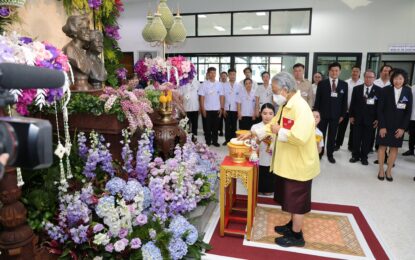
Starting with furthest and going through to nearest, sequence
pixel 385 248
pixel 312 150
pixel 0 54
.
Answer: pixel 385 248 < pixel 312 150 < pixel 0 54

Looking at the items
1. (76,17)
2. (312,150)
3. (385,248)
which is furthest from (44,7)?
(385,248)

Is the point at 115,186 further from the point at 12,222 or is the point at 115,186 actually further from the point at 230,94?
the point at 230,94

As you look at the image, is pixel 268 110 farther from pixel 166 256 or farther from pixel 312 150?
pixel 166 256

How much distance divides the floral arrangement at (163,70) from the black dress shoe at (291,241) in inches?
72.6

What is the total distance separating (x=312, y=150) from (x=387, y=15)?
5.85 m

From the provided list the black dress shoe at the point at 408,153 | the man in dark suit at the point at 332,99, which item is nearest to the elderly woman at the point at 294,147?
the man in dark suit at the point at 332,99

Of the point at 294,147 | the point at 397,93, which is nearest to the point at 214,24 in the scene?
the point at 397,93

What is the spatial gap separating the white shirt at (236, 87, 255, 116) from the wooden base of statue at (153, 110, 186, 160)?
2.72 metres

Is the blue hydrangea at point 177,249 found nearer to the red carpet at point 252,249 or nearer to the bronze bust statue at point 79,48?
the red carpet at point 252,249

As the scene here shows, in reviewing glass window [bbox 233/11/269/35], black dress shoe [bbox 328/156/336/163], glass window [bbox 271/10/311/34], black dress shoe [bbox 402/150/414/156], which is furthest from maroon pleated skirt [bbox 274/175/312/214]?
glass window [bbox 233/11/269/35]

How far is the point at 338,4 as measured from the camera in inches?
263

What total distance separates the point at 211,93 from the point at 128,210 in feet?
12.7

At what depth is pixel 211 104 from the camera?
559 centimetres

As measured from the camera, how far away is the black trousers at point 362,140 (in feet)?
14.9
